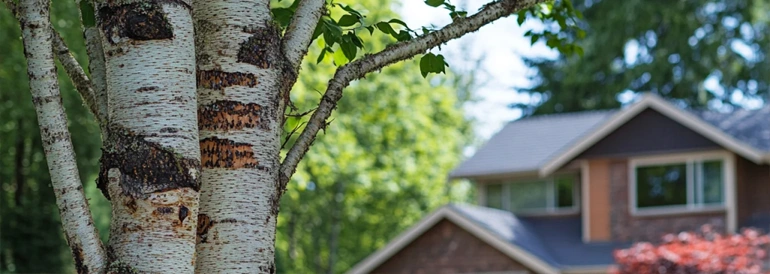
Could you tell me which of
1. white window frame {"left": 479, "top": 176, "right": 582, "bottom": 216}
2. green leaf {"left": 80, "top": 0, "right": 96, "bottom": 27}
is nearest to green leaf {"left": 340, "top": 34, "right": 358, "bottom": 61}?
green leaf {"left": 80, "top": 0, "right": 96, "bottom": 27}

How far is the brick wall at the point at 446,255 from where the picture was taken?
67.6 ft

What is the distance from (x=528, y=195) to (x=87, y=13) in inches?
783

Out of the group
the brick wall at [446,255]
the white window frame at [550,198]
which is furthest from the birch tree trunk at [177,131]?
the white window frame at [550,198]

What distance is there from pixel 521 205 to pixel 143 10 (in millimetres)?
20488

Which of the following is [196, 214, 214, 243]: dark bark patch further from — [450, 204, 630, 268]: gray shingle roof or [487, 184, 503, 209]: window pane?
[487, 184, 503, 209]: window pane

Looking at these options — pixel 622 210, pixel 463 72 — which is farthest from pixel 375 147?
pixel 463 72

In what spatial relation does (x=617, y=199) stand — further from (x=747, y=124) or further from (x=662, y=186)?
(x=747, y=124)

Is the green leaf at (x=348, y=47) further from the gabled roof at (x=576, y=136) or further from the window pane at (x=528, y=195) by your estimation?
the window pane at (x=528, y=195)

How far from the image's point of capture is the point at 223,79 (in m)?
3.00

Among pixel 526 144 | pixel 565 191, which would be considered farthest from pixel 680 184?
pixel 526 144

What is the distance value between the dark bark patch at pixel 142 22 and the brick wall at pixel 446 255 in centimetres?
1790

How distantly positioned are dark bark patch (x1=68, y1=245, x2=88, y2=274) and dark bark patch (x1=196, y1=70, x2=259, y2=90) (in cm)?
54

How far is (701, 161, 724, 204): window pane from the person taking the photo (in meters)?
20.4

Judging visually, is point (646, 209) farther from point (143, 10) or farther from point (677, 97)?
point (143, 10)
